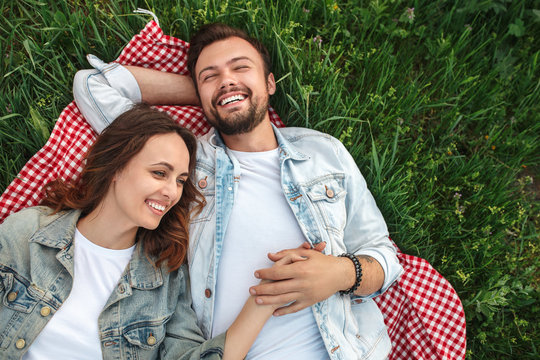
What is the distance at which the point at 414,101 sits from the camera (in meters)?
3.44

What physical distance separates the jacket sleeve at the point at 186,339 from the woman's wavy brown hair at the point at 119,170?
22 centimetres

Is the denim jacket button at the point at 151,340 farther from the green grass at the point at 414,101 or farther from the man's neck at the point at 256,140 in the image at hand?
the green grass at the point at 414,101

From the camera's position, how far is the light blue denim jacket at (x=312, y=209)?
256 cm

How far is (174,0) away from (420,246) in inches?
113

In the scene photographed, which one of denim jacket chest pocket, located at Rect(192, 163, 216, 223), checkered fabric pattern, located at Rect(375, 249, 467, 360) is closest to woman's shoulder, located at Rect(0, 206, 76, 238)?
denim jacket chest pocket, located at Rect(192, 163, 216, 223)

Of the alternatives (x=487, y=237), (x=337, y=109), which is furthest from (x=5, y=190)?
(x=487, y=237)

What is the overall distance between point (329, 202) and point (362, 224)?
11.4 inches

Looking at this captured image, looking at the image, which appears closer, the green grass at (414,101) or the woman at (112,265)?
the woman at (112,265)

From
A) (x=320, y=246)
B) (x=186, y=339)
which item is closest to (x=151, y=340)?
(x=186, y=339)

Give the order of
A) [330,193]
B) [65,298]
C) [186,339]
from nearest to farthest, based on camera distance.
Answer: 1. [65,298]
2. [186,339]
3. [330,193]

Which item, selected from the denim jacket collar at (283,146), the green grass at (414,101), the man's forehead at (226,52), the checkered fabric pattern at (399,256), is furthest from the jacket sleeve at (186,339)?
the green grass at (414,101)

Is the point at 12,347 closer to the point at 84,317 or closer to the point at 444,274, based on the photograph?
the point at 84,317

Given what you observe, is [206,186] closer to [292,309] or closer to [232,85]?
[232,85]

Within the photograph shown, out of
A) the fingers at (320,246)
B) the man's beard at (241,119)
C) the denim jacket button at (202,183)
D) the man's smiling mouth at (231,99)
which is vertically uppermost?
the man's smiling mouth at (231,99)
